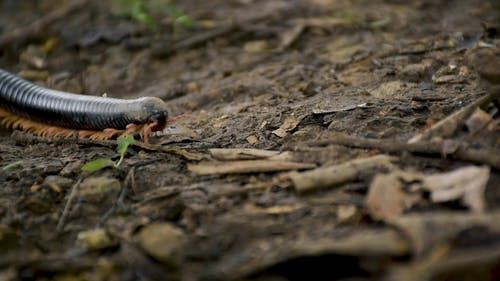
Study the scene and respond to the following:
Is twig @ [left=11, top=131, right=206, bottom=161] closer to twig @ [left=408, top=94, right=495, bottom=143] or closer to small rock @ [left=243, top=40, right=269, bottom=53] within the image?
twig @ [left=408, top=94, right=495, bottom=143]

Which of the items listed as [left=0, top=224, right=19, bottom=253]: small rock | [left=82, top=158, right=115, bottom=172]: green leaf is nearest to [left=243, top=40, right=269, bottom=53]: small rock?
[left=82, top=158, right=115, bottom=172]: green leaf

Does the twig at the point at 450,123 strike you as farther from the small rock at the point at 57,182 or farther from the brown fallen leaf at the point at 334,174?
the small rock at the point at 57,182

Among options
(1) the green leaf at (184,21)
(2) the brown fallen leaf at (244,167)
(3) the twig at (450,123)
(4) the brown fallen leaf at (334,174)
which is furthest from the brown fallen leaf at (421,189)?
(1) the green leaf at (184,21)

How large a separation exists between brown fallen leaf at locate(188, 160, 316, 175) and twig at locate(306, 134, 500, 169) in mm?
235

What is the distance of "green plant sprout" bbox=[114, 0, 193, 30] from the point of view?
617cm

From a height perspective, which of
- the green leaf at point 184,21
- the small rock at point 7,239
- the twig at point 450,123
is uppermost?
the twig at point 450,123

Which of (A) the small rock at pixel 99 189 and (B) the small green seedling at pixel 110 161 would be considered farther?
(B) the small green seedling at pixel 110 161

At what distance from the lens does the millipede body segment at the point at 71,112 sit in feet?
12.5

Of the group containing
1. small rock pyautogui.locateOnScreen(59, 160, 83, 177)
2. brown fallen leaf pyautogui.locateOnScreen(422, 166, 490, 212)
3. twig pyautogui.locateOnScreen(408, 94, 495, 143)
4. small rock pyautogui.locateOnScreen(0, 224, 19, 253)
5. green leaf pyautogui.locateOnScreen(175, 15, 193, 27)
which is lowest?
small rock pyautogui.locateOnScreen(0, 224, 19, 253)

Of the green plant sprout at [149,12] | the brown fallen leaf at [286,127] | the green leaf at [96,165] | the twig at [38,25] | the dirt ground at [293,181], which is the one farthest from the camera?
the twig at [38,25]

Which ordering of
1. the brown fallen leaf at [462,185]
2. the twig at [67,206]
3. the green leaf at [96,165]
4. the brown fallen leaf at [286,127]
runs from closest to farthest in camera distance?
the brown fallen leaf at [462,185]
the twig at [67,206]
the green leaf at [96,165]
the brown fallen leaf at [286,127]

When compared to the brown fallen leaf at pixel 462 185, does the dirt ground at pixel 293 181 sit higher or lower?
lower

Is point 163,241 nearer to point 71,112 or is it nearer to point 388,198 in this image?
point 388,198

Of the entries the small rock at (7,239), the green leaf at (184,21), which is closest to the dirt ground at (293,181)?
the small rock at (7,239)
